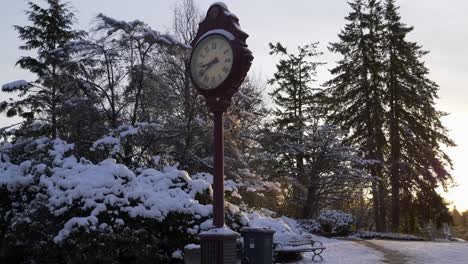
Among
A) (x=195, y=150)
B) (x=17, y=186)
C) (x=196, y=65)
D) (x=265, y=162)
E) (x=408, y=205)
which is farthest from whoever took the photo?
(x=408, y=205)

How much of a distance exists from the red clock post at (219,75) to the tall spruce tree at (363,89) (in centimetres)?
2384

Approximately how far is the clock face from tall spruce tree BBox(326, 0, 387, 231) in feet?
78.1

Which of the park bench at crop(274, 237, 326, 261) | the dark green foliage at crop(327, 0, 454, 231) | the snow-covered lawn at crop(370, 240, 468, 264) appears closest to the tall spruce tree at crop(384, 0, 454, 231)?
the dark green foliage at crop(327, 0, 454, 231)

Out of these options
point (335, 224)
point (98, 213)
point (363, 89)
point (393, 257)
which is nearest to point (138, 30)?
point (98, 213)

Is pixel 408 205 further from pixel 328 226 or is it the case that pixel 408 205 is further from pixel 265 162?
pixel 265 162

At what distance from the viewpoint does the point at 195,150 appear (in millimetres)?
17016

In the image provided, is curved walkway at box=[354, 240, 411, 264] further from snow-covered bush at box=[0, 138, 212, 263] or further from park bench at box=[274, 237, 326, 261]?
snow-covered bush at box=[0, 138, 212, 263]

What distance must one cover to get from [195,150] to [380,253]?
708cm

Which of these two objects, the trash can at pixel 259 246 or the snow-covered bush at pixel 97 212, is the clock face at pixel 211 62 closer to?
the snow-covered bush at pixel 97 212

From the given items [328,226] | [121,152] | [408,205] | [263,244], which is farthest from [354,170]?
[263,244]

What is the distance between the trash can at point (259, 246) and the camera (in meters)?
10.1

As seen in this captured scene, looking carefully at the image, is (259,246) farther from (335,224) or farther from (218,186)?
(335,224)

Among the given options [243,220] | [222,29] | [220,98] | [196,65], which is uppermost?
[222,29]

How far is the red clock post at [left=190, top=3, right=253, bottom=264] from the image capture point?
7.08 meters
